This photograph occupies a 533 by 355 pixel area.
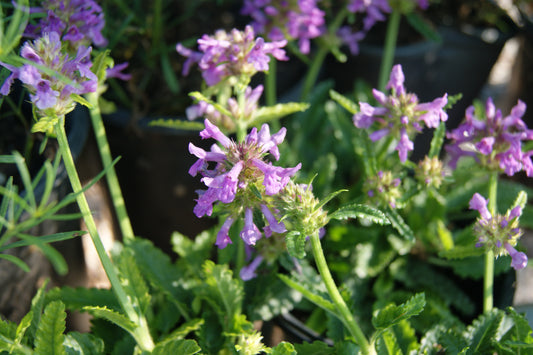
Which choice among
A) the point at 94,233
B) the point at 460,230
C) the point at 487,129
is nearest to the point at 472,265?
the point at 460,230

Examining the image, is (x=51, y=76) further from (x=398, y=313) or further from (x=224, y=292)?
(x=398, y=313)

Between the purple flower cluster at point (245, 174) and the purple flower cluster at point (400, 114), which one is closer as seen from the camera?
the purple flower cluster at point (245, 174)

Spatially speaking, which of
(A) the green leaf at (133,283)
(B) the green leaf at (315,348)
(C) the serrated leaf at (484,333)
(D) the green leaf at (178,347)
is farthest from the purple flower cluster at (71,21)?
(C) the serrated leaf at (484,333)

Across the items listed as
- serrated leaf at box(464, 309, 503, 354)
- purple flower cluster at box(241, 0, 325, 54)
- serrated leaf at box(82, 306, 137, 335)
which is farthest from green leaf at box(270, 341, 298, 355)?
purple flower cluster at box(241, 0, 325, 54)

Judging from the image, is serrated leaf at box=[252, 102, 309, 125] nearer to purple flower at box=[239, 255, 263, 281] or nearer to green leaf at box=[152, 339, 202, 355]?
purple flower at box=[239, 255, 263, 281]

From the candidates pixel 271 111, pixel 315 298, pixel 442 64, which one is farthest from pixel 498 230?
pixel 442 64

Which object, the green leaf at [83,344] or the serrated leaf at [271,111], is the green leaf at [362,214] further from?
the green leaf at [83,344]

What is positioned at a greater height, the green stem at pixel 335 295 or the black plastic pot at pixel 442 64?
the black plastic pot at pixel 442 64
